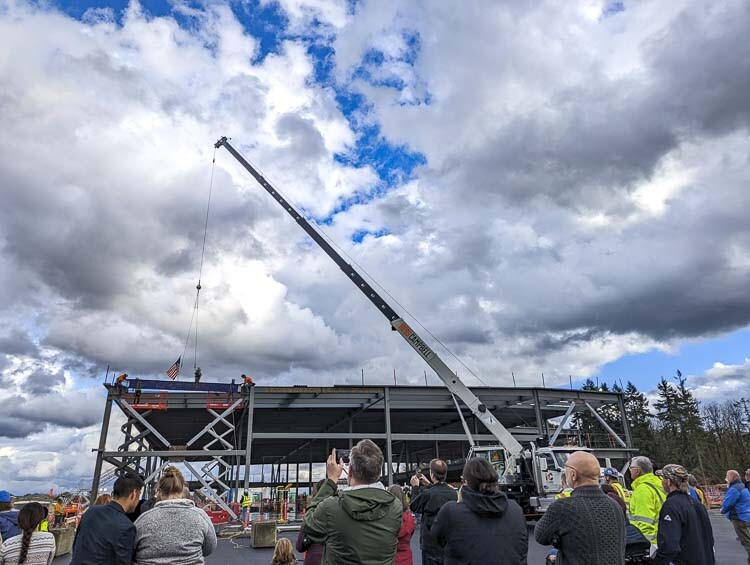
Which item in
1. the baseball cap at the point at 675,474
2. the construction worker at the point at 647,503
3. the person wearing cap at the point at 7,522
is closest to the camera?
the person wearing cap at the point at 7,522

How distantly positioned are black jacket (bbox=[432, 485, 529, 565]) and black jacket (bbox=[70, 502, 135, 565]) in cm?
211

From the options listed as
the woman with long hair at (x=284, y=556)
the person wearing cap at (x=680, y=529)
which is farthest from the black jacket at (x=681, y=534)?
the woman with long hair at (x=284, y=556)

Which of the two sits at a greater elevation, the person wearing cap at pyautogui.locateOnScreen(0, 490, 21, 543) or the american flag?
the american flag

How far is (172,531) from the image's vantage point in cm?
344

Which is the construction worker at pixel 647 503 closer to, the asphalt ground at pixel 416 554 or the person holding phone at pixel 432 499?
the person holding phone at pixel 432 499

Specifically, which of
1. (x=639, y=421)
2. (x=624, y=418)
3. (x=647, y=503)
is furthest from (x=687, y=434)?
(x=647, y=503)

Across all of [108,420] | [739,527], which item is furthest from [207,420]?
[739,527]

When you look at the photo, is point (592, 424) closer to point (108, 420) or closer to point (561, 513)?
point (108, 420)

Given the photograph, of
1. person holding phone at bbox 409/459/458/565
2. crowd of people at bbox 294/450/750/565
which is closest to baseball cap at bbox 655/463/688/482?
crowd of people at bbox 294/450/750/565

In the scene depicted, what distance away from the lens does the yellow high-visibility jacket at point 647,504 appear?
515cm

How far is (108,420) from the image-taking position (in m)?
22.7

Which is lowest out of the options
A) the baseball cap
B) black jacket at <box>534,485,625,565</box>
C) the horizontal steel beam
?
black jacket at <box>534,485,625,565</box>

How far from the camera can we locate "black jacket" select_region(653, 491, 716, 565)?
4656 millimetres

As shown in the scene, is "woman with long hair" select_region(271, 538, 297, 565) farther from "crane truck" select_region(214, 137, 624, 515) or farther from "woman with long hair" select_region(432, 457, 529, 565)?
"crane truck" select_region(214, 137, 624, 515)
